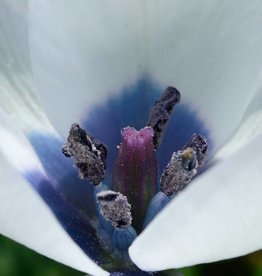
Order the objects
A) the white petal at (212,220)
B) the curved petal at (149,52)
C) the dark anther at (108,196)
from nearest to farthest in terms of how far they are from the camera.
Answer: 1. the white petal at (212,220)
2. the dark anther at (108,196)
3. the curved petal at (149,52)

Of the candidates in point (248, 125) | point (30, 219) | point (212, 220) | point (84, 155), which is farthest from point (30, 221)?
point (248, 125)

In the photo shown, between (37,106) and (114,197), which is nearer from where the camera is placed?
(114,197)

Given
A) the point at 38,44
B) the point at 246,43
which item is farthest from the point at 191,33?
the point at 38,44

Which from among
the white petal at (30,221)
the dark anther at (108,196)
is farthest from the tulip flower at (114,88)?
the white petal at (30,221)

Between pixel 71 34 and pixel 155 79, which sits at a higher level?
pixel 71 34

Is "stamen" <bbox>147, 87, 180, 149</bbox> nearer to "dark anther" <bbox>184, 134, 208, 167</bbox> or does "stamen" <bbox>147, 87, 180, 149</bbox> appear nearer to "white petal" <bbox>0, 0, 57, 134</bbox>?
"dark anther" <bbox>184, 134, 208, 167</bbox>

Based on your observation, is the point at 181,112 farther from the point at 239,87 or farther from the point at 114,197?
the point at 114,197

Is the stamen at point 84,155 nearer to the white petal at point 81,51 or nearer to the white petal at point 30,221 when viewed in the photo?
the white petal at point 81,51

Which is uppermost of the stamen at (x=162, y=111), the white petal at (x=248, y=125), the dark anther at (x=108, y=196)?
the dark anther at (x=108, y=196)
